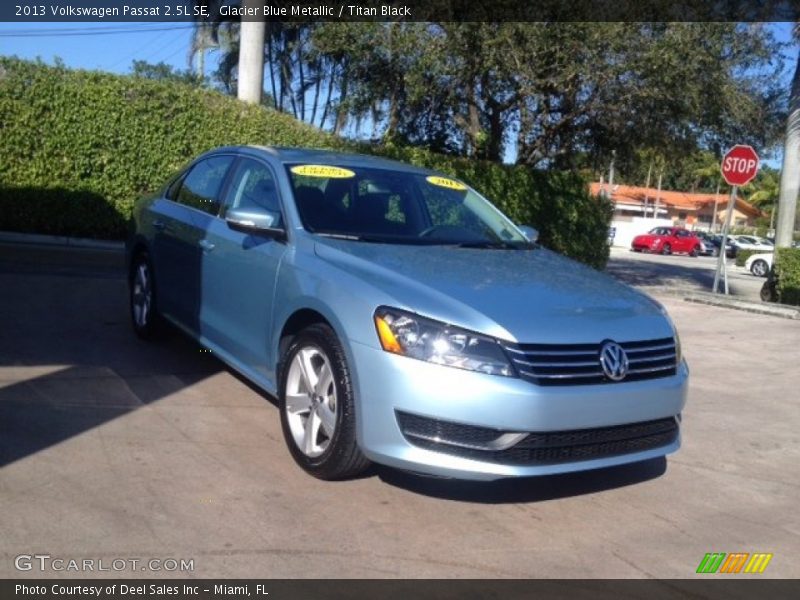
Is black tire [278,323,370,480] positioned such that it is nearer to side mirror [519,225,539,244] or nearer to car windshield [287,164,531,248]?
car windshield [287,164,531,248]

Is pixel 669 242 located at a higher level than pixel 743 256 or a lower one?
higher

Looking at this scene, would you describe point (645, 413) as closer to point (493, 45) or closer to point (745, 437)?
point (745, 437)

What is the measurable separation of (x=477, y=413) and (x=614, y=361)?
0.77 meters

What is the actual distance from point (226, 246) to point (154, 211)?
5.54ft

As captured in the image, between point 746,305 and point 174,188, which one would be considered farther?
point 746,305

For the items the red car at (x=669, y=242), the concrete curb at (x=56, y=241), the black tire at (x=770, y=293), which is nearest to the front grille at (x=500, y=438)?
the concrete curb at (x=56, y=241)

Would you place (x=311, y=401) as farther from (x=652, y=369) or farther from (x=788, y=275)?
(x=788, y=275)

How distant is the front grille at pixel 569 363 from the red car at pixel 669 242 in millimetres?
41087

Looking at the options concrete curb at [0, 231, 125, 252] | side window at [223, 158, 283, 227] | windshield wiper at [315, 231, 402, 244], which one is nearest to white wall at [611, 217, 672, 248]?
concrete curb at [0, 231, 125, 252]

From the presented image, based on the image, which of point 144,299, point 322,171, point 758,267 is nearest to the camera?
point 322,171

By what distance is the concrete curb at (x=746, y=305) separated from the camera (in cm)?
1301

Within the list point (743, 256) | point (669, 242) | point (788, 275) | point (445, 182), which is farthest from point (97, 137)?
point (669, 242)

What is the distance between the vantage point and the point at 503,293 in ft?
14.9

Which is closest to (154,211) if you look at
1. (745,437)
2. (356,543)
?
(356,543)
